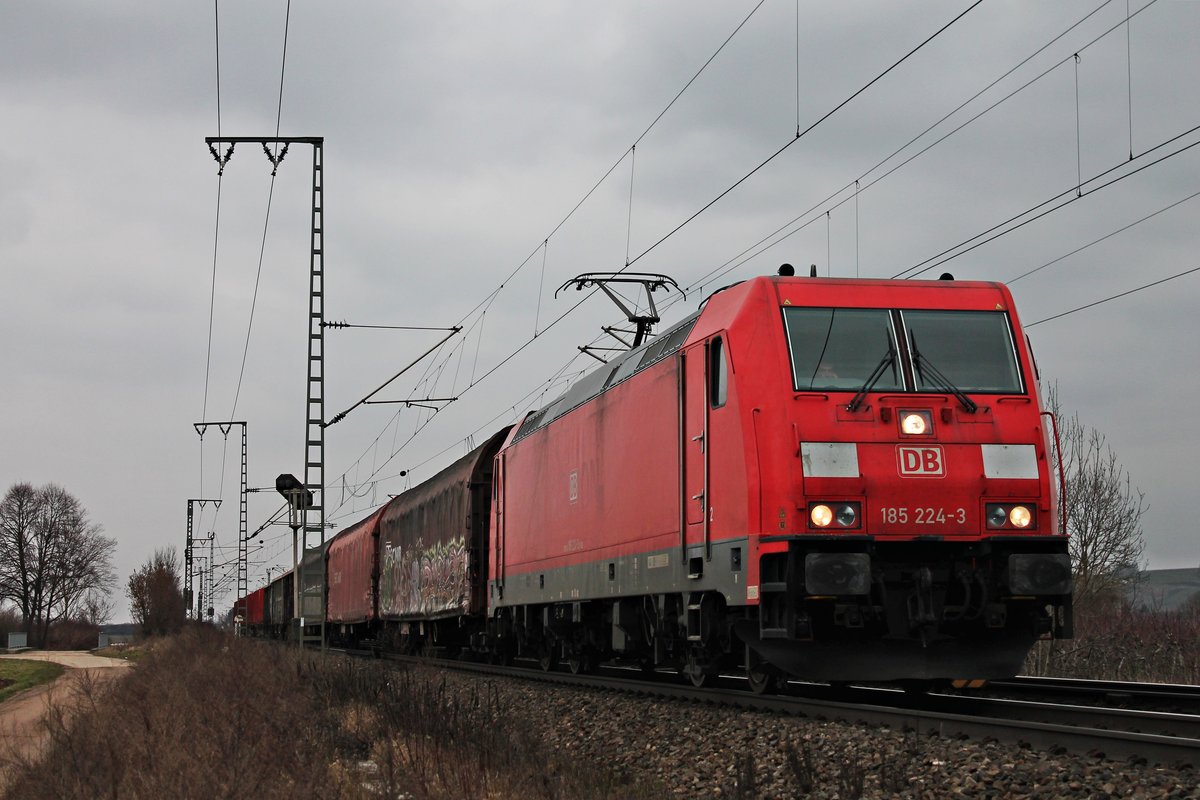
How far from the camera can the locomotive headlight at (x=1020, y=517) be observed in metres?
10.8

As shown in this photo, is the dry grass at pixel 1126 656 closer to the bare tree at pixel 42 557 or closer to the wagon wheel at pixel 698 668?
the wagon wheel at pixel 698 668

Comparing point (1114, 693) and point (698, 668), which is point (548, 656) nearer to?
point (698, 668)

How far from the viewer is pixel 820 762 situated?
8609 mm

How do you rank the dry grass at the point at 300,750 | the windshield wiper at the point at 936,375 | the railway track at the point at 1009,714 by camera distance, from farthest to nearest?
the windshield wiper at the point at 936,375 < the dry grass at the point at 300,750 < the railway track at the point at 1009,714

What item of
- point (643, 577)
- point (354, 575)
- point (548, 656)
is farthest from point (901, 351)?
point (354, 575)

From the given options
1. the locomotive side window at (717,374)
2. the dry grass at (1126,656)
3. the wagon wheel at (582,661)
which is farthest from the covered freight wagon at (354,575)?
the locomotive side window at (717,374)

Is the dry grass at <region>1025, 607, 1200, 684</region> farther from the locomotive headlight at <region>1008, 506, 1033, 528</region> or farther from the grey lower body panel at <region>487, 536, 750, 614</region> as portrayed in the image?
the locomotive headlight at <region>1008, 506, 1033, 528</region>

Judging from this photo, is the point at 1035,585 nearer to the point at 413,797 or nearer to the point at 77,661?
the point at 413,797

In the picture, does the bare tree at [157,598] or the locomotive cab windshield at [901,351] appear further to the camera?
the bare tree at [157,598]

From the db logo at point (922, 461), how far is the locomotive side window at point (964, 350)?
64 cm

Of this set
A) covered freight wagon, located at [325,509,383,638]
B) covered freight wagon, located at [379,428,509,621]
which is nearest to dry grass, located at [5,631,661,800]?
covered freight wagon, located at [379,428,509,621]

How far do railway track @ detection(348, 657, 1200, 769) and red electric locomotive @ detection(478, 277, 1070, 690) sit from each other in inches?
15.5

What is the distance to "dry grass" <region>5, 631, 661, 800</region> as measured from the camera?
7953mm

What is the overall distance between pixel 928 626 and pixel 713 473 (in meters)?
2.33
